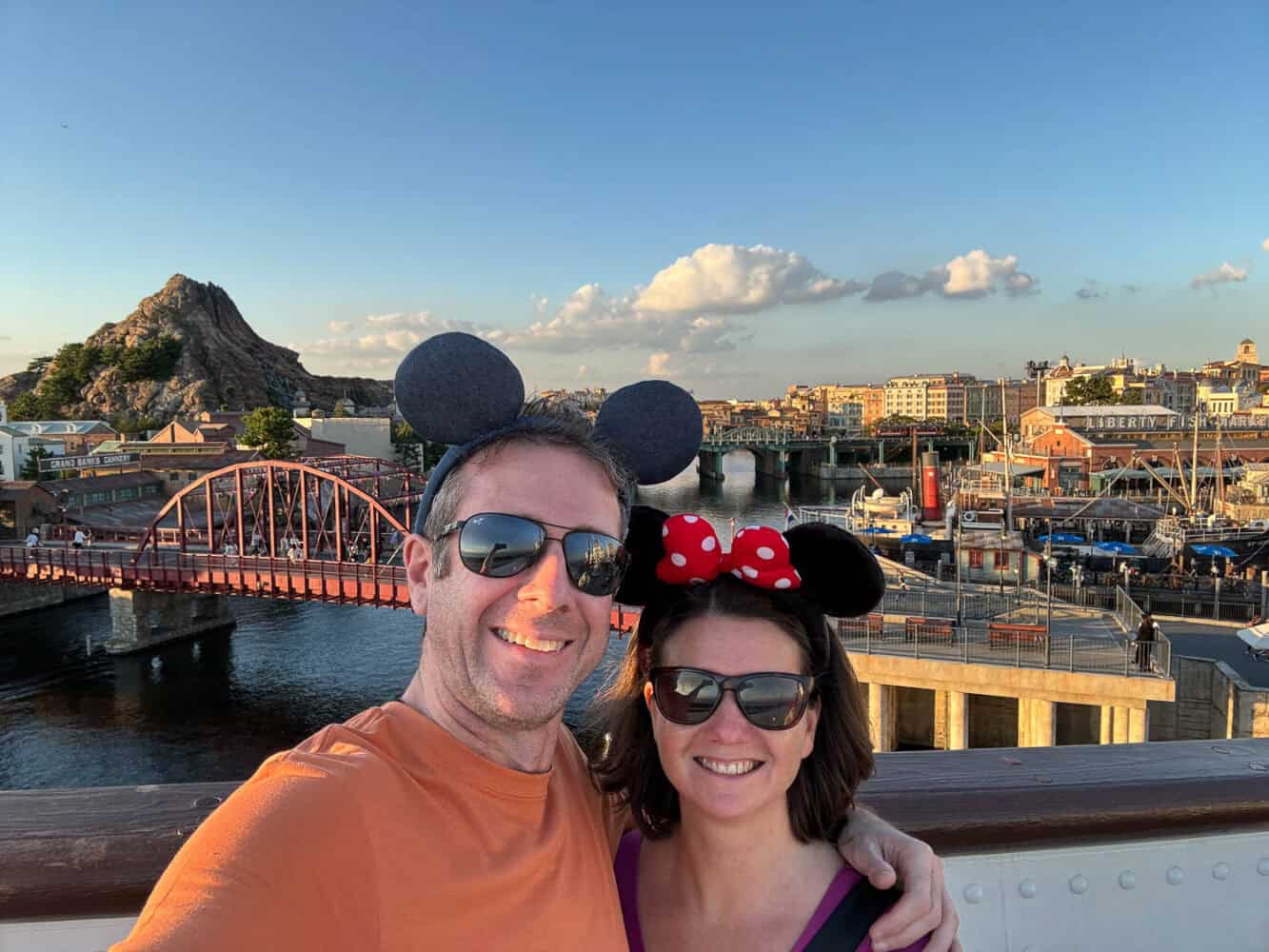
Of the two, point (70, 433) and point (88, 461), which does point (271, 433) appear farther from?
point (70, 433)

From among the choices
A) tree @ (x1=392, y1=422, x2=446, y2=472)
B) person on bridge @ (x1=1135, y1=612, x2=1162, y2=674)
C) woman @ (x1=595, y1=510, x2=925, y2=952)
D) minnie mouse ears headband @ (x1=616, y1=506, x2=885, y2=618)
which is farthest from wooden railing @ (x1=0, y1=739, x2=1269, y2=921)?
tree @ (x1=392, y1=422, x2=446, y2=472)

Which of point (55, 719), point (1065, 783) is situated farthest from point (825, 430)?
point (1065, 783)

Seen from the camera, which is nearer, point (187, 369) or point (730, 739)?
point (730, 739)

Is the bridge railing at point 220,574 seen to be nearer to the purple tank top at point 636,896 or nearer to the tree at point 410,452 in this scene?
the purple tank top at point 636,896

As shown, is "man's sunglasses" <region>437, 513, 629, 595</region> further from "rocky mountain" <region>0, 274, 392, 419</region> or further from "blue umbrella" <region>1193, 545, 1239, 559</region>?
"rocky mountain" <region>0, 274, 392, 419</region>

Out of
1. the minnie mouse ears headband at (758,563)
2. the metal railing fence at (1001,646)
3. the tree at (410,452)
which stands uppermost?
the minnie mouse ears headband at (758,563)

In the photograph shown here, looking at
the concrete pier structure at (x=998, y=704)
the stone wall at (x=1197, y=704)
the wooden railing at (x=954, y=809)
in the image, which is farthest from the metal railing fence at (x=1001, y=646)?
the wooden railing at (x=954, y=809)

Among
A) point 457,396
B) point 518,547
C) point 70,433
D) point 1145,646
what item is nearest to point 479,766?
point 518,547
